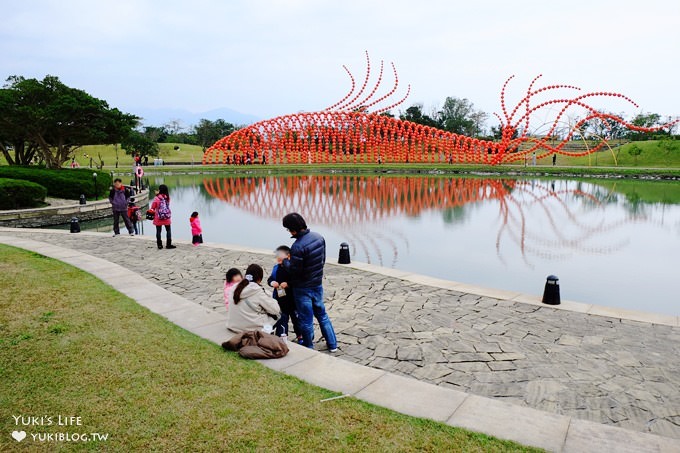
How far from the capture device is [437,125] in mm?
79750

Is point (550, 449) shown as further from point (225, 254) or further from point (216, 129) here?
point (216, 129)

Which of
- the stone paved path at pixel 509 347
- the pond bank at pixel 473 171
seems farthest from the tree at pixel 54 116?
the stone paved path at pixel 509 347

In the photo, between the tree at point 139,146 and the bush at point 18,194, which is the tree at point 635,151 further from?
the tree at point 139,146

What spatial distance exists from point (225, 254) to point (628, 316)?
801 centimetres

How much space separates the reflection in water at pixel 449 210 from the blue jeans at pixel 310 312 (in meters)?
5.72

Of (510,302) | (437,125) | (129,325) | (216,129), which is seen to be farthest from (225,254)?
(216,129)

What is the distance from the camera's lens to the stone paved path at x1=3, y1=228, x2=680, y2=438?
4383 mm

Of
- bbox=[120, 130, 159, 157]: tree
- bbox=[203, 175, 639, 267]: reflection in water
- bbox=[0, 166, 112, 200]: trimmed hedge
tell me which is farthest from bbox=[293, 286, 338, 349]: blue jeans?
bbox=[120, 130, 159, 157]: tree

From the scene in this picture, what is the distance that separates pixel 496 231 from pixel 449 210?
189 inches

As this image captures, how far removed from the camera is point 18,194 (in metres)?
17.6

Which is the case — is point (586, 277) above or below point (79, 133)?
below

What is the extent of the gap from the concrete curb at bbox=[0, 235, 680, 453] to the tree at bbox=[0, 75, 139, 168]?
2870cm

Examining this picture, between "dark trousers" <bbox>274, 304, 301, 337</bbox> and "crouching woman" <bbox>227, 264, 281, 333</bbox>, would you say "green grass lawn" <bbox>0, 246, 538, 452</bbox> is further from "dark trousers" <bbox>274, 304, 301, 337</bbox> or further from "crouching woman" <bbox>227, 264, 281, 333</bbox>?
"dark trousers" <bbox>274, 304, 301, 337</bbox>

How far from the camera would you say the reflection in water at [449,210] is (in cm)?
1338
